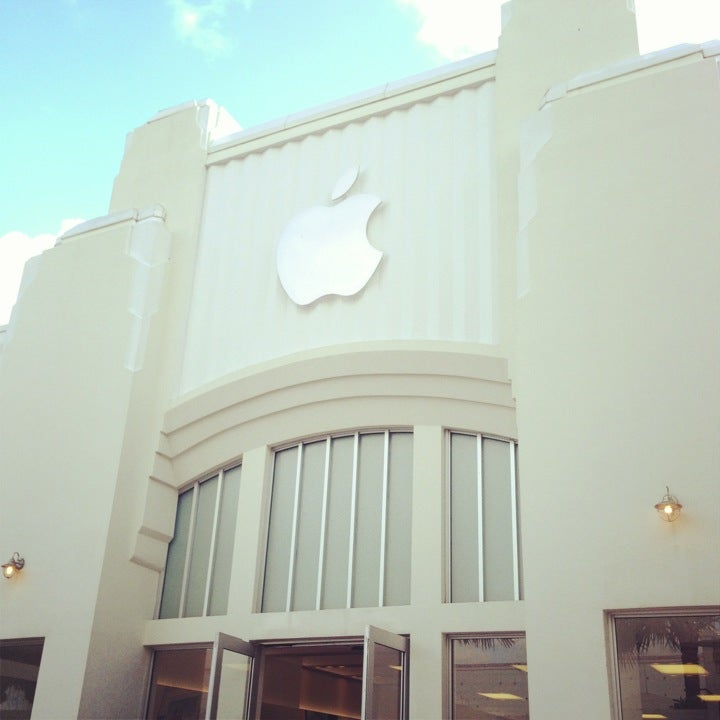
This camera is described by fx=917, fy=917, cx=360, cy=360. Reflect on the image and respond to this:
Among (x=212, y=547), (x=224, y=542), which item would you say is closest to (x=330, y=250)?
(x=224, y=542)

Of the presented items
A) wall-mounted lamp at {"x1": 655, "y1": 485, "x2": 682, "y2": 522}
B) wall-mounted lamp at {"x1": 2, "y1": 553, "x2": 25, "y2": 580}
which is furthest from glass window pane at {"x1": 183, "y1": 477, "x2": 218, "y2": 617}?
wall-mounted lamp at {"x1": 655, "y1": 485, "x2": 682, "y2": 522}

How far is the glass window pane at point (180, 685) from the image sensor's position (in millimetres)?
9250

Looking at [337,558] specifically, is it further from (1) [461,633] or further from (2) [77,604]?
(2) [77,604]

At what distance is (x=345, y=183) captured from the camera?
10.4 meters

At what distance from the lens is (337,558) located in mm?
9281

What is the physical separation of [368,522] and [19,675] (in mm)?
3870

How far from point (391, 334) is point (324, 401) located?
1.11 m

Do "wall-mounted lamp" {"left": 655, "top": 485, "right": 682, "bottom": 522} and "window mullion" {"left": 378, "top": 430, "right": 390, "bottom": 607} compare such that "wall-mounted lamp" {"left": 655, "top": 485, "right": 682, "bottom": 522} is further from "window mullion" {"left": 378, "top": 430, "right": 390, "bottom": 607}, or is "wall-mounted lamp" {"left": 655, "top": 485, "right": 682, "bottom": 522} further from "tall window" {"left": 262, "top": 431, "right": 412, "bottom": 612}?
"window mullion" {"left": 378, "top": 430, "right": 390, "bottom": 607}

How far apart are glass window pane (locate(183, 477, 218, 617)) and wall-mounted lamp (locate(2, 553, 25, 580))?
5.72 feet

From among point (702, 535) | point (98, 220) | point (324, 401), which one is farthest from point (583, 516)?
point (98, 220)

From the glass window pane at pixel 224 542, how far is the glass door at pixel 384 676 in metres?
2.27

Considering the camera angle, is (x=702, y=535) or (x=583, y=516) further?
(x=583, y=516)

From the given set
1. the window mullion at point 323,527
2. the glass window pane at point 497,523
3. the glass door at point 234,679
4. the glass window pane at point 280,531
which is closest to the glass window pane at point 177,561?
the glass window pane at point 280,531

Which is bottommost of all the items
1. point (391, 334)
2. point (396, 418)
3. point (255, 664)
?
point (255, 664)
